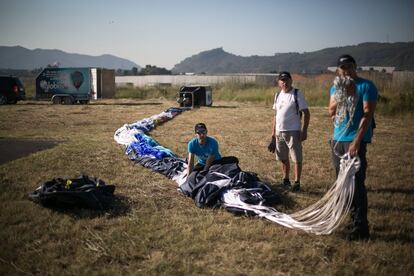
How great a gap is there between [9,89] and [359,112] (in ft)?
85.1

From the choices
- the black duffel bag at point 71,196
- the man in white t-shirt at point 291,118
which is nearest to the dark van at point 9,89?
the black duffel bag at point 71,196

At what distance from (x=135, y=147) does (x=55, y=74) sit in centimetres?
2024

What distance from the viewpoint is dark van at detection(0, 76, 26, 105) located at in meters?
25.0

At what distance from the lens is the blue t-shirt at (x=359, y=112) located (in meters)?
3.92

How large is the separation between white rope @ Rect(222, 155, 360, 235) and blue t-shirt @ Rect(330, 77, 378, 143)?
266mm

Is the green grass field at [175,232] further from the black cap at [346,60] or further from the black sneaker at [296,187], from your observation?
the black cap at [346,60]

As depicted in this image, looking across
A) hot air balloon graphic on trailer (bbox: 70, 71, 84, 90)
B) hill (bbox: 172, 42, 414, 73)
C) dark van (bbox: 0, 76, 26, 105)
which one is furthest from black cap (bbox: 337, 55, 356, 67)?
hill (bbox: 172, 42, 414, 73)

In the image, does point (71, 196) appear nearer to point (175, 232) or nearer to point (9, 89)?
point (175, 232)

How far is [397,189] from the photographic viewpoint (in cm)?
621

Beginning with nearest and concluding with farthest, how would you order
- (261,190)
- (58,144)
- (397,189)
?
(261,190) → (397,189) → (58,144)

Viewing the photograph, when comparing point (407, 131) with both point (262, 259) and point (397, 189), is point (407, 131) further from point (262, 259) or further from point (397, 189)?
point (262, 259)

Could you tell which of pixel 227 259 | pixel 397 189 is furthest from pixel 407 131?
pixel 227 259

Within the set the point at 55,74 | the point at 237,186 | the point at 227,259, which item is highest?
the point at 55,74

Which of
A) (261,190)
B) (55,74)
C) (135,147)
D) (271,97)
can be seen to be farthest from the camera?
(271,97)
